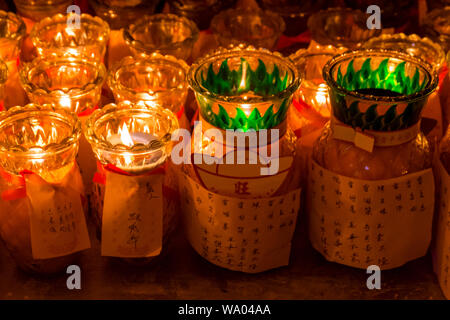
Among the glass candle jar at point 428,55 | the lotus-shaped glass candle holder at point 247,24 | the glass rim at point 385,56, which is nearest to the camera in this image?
the glass rim at point 385,56

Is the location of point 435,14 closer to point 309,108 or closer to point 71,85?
point 309,108

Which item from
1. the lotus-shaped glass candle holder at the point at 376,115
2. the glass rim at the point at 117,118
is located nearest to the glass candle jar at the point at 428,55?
the lotus-shaped glass candle holder at the point at 376,115

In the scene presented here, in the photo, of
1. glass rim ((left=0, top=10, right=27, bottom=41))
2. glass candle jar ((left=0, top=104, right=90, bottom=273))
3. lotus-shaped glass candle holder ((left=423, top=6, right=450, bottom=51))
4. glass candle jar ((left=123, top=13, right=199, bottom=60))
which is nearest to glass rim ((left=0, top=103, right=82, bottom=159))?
glass candle jar ((left=0, top=104, right=90, bottom=273))

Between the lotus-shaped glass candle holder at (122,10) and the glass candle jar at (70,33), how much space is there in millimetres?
89

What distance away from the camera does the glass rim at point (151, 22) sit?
4.01 ft

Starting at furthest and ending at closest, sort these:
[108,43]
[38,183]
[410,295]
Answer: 1. [108,43]
2. [410,295]
3. [38,183]

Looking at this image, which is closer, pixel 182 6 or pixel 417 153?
pixel 417 153

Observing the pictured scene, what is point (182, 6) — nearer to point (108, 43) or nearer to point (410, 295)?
point (108, 43)

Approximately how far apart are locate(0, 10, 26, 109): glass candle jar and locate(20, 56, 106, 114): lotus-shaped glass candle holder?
0.07 meters

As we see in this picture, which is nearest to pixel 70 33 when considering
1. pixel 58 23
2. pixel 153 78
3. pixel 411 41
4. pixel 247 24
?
pixel 58 23

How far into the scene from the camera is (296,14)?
1.45 meters

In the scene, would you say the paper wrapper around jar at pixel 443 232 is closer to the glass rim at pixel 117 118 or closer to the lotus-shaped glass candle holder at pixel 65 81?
the glass rim at pixel 117 118
